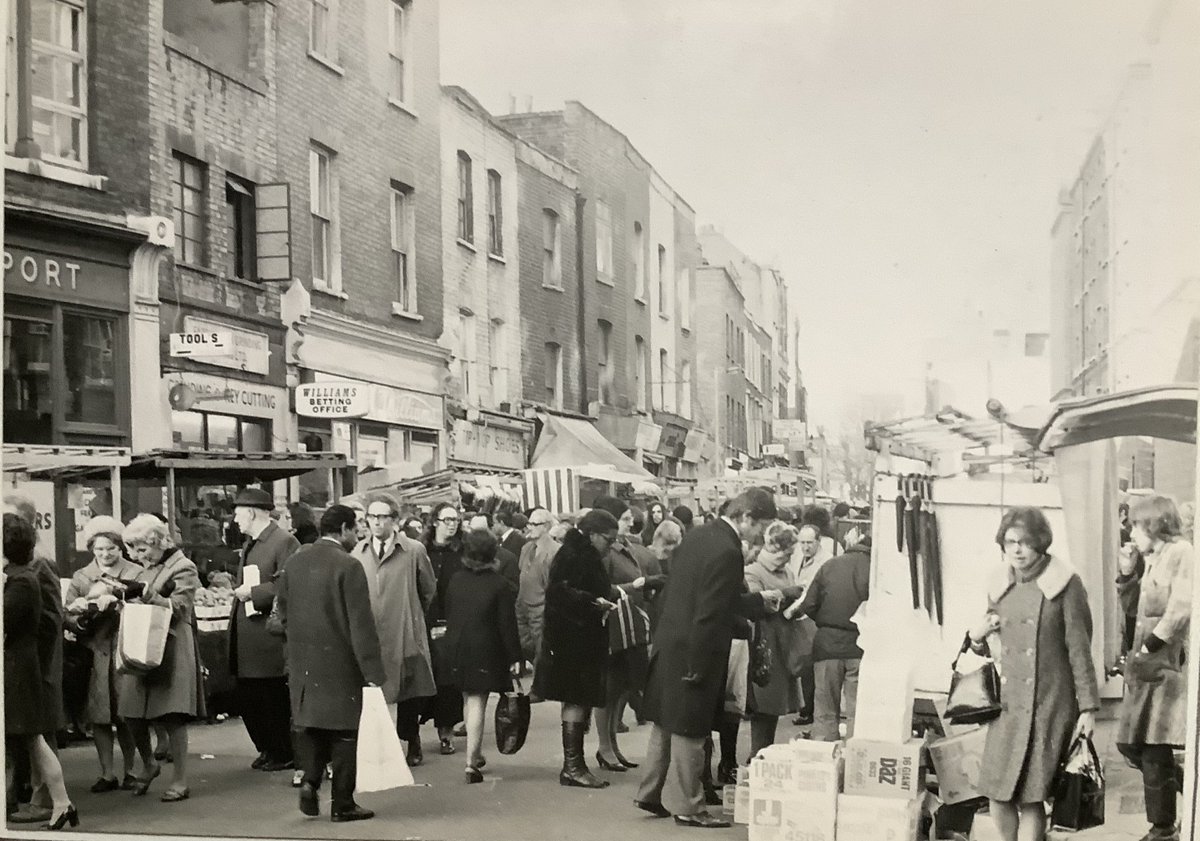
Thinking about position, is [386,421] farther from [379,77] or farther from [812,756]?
[812,756]

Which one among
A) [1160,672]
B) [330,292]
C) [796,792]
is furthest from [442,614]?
[1160,672]

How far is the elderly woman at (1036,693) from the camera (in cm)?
683

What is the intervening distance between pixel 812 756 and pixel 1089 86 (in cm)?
360

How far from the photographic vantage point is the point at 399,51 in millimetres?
8680

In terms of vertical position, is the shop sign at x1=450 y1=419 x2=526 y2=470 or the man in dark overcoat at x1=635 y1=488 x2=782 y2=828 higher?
the shop sign at x1=450 y1=419 x2=526 y2=470

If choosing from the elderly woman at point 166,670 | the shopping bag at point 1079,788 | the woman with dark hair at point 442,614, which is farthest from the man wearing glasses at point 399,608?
the shopping bag at point 1079,788

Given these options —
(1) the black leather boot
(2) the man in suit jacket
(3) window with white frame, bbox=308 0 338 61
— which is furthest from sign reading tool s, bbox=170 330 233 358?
(1) the black leather boot

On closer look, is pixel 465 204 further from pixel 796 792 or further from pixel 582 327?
pixel 796 792

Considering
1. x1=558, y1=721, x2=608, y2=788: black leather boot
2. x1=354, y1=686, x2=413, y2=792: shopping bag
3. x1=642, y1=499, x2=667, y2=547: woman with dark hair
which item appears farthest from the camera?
x1=642, y1=499, x2=667, y2=547: woman with dark hair

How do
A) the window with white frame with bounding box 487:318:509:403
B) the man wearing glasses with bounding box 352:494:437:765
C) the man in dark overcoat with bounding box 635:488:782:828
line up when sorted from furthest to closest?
the window with white frame with bounding box 487:318:509:403 → the man wearing glasses with bounding box 352:494:437:765 → the man in dark overcoat with bounding box 635:488:782:828

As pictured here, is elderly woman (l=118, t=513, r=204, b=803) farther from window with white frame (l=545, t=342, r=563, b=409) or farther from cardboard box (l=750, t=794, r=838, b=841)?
cardboard box (l=750, t=794, r=838, b=841)

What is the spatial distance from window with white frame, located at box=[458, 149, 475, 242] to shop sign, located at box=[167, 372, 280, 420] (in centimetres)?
147

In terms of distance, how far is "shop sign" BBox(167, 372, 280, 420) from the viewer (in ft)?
28.9

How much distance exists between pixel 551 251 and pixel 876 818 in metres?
3.96
